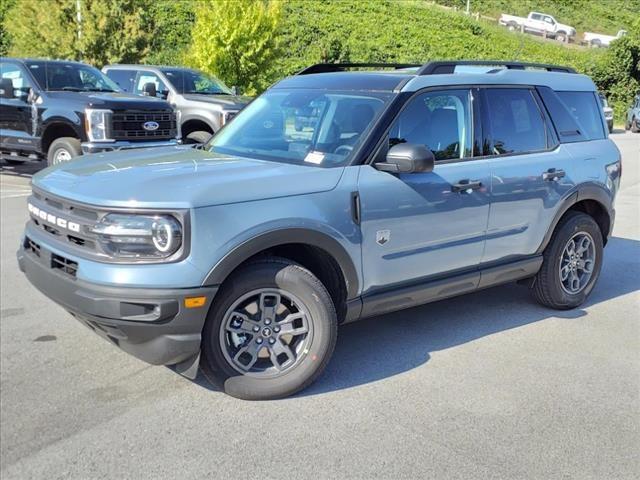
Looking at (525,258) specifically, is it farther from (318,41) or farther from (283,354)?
(318,41)

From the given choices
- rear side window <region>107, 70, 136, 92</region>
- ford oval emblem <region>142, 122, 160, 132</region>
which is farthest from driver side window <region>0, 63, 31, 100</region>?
rear side window <region>107, 70, 136, 92</region>

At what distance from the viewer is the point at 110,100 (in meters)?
9.86

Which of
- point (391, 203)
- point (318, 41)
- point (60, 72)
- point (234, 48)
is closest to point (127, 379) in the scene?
point (391, 203)

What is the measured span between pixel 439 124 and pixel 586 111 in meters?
1.88

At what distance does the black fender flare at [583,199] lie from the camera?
5.02 metres

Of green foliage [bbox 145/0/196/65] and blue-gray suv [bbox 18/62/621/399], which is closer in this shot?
blue-gray suv [bbox 18/62/621/399]

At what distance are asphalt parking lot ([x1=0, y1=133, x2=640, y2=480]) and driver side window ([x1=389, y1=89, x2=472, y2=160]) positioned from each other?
135 cm

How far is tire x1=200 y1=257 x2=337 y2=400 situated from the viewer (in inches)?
137

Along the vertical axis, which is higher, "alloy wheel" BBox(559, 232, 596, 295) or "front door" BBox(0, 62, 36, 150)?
"front door" BBox(0, 62, 36, 150)

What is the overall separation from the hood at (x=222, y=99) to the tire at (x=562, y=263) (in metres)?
8.07

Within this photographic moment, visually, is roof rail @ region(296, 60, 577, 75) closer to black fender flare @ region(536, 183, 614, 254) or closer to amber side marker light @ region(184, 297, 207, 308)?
black fender flare @ region(536, 183, 614, 254)

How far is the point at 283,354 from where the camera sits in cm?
374

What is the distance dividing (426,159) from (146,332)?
1.87 meters

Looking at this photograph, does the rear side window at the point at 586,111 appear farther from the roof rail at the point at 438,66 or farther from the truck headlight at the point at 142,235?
the truck headlight at the point at 142,235
